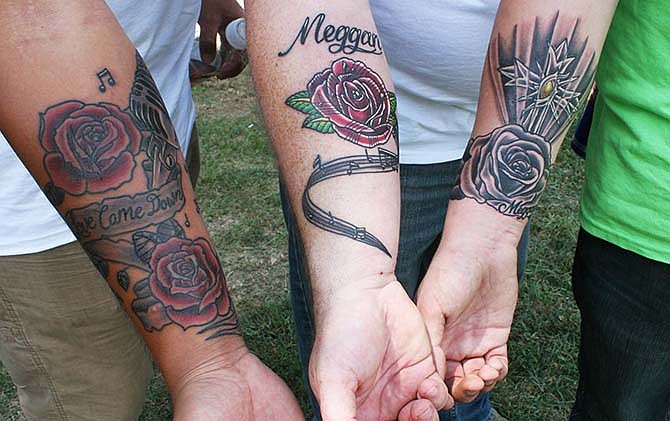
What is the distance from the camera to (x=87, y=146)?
1377 millimetres

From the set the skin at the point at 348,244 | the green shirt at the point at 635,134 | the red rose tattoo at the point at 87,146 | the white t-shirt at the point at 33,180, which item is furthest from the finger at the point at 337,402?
the white t-shirt at the point at 33,180

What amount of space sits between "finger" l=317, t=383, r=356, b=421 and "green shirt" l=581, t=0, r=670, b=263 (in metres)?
0.82

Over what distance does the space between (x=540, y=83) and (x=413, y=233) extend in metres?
0.66

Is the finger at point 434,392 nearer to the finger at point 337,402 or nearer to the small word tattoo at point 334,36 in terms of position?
the finger at point 337,402

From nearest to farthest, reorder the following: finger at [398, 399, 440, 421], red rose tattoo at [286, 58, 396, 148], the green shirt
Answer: finger at [398, 399, 440, 421]
red rose tattoo at [286, 58, 396, 148]
the green shirt

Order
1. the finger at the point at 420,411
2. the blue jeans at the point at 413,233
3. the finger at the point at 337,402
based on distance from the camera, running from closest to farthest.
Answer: the finger at the point at 337,402 < the finger at the point at 420,411 < the blue jeans at the point at 413,233

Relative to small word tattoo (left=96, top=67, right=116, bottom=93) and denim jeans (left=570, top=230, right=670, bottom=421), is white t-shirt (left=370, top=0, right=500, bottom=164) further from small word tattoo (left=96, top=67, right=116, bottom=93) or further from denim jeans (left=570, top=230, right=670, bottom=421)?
small word tattoo (left=96, top=67, right=116, bottom=93)

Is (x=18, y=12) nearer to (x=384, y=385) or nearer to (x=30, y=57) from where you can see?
(x=30, y=57)

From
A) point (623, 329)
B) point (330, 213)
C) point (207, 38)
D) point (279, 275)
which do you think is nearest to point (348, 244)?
point (330, 213)

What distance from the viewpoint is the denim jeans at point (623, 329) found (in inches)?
67.6

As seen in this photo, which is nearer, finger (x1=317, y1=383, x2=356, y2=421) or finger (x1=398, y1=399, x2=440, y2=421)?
finger (x1=317, y1=383, x2=356, y2=421)

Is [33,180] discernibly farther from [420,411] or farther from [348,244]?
[420,411]

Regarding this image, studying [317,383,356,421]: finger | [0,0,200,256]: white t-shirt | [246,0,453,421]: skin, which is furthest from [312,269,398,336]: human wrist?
[0,0,200,256]: white t-shirt

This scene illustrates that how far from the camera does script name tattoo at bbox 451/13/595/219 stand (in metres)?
1.59
